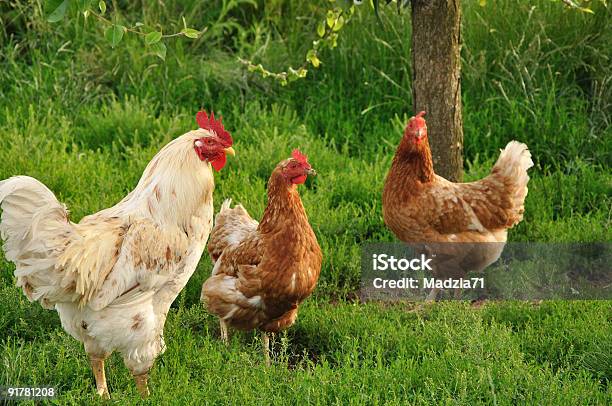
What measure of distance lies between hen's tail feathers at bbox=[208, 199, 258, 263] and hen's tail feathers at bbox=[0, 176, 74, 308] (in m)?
1.27

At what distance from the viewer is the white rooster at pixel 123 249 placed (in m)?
3.98

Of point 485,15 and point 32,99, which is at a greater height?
point 485,15

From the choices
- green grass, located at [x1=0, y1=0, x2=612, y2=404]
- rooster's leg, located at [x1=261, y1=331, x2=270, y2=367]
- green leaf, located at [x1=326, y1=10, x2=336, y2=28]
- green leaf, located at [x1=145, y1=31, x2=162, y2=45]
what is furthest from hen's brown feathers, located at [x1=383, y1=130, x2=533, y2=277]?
green leaf, located at [x1=145, y1=31, x2=162, y2=45]

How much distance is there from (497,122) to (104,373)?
4.12 meters

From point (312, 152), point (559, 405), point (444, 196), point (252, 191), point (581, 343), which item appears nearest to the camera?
point (559, 405)

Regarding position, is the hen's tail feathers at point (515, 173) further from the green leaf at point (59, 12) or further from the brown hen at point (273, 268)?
the green leaf at point (59, 12)

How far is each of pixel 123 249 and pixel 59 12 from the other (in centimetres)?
111

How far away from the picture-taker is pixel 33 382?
4.43m

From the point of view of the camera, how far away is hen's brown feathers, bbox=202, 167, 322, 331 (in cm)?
479

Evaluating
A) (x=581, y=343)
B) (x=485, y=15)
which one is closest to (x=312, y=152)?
(x=485, y=15)

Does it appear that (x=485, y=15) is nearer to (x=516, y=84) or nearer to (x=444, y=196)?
(x=516, y=84)

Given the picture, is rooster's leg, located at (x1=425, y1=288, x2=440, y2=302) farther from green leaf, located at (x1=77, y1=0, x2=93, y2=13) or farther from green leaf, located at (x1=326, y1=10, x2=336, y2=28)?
green leaf, located at (x1=77, y1=0, x2=93, y2=13)

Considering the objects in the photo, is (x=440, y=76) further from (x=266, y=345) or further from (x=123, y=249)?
(x=123, y=249)

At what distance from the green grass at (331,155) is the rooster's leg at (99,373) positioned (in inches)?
3.1
